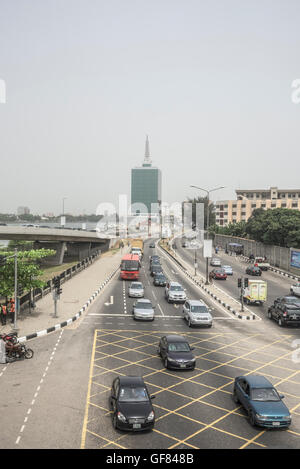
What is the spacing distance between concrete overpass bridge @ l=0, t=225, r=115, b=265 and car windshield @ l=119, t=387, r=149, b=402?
177 ft

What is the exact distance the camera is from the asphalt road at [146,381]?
13.1 metres

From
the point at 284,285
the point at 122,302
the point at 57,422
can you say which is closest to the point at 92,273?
the point at 122,302

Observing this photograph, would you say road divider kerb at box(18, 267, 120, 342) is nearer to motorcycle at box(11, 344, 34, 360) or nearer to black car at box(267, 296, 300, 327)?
motorcycle at box(11, 344, 34, 360)

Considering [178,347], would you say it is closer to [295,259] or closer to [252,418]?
[252,418]

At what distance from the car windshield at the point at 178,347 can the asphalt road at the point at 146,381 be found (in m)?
1.06

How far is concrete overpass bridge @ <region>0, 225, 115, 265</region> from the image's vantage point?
220 feet

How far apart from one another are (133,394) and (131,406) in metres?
0.70

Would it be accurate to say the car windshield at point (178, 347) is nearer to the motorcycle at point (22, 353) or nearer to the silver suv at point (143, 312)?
the motorcycle at point (22, 353)

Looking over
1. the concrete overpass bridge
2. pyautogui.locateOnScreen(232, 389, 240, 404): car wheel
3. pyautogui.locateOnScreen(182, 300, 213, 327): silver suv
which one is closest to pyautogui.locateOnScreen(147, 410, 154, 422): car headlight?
pyautogui.locateOnScreen(232, 389, 240, 404): car wheel

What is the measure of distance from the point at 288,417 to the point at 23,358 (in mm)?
13619

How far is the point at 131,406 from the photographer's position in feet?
46.0

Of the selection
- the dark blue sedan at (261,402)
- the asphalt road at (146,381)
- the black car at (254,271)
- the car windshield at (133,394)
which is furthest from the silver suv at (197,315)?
the black car at (254,271)

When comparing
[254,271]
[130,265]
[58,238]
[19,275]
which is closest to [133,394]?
[19,275]
